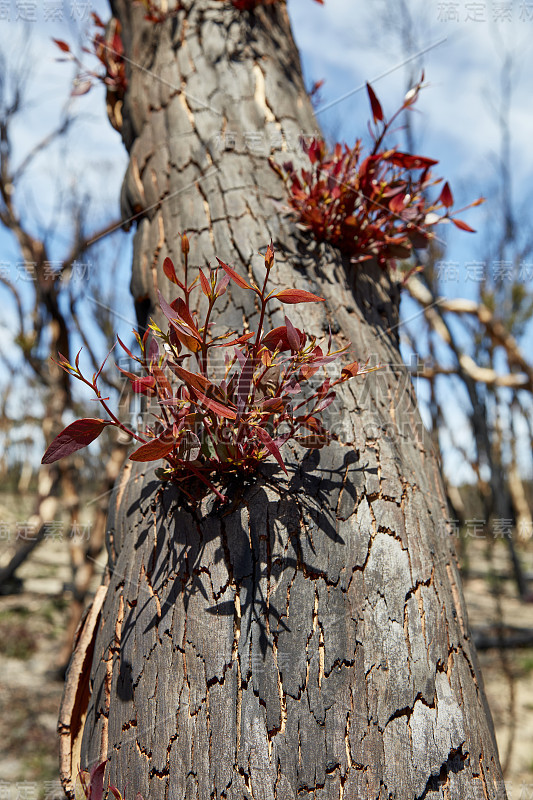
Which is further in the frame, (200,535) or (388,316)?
(388,316)

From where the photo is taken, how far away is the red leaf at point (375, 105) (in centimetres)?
117

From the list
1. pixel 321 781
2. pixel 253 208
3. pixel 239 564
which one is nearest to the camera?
pixel 321 781

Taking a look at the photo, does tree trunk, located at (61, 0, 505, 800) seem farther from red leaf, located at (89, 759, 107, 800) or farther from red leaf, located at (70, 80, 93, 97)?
red leaf, located at (70, 80, 93, 97)

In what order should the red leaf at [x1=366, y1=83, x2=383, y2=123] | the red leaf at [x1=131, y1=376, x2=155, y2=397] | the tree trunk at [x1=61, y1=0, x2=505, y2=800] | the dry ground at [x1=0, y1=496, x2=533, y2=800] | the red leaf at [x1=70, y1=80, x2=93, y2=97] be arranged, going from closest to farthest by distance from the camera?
1. the tree trunk at [x1=61, y1=0, x2=505, y2=800]
2. the red leaf at [x1=131, y1=376, x2=155, y2=397]
3. the red leaf at [x1=366, y1=83, x2=383, y2=123]
4. the red leaf at [x1=70, y1=80, x2=93, y2=97]
5. the dry ground at [x1=0, y1=496, x2=533, y2=800]

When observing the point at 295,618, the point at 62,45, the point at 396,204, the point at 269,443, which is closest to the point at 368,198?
the point at 396,204

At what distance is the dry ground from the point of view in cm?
333

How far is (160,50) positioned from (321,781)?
5.76 ft

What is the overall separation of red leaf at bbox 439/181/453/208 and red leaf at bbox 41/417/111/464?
1.03 meters

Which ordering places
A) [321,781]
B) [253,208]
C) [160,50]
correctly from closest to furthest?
[321,781] < [253,208] < [160,50]

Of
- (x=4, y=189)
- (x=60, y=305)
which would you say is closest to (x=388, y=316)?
(x=60, y=305)

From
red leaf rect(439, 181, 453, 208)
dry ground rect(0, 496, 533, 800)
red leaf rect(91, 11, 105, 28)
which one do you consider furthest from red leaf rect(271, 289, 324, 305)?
red leaf rect(91, 11, 105, 28)

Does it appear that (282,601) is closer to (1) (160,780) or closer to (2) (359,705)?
(2) (359,705)

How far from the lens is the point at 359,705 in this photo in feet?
2.59

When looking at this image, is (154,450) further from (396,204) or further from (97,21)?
(97,21)
